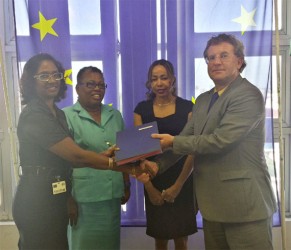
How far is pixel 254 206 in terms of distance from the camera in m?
1.57

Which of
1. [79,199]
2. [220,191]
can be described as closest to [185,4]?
[220,191]

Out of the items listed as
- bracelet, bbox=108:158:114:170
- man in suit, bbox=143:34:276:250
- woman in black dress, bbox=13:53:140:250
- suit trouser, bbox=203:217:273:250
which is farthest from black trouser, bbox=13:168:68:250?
suit trouser, bbox=203:217:273:250

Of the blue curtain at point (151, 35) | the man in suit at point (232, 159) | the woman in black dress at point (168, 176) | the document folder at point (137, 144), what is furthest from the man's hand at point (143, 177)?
the blue curtain at point (151, 35)

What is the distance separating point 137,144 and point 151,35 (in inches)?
26.8

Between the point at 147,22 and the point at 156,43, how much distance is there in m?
0.13

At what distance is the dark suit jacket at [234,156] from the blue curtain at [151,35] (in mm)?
377

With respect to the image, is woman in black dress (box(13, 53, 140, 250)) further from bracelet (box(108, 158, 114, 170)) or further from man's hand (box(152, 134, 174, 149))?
man's hand (box(152, 134, 174, 149))

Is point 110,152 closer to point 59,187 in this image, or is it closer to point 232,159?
point 59,187

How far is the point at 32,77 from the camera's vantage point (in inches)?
71.2

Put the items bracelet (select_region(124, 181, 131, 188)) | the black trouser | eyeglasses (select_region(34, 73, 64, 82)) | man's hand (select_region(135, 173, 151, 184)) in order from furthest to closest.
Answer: bracelet (select_region(124, 181, 131, 188))
man's hand (select_region(135, 173, 151, 184))
eyeglasses (select_region(34, 73, 64, 82))
the black trouser

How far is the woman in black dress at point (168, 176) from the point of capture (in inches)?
76.4

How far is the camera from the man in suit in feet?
5.15

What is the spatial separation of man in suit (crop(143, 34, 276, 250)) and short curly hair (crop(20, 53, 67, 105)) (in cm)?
77

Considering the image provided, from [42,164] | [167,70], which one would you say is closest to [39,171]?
[42,164]
